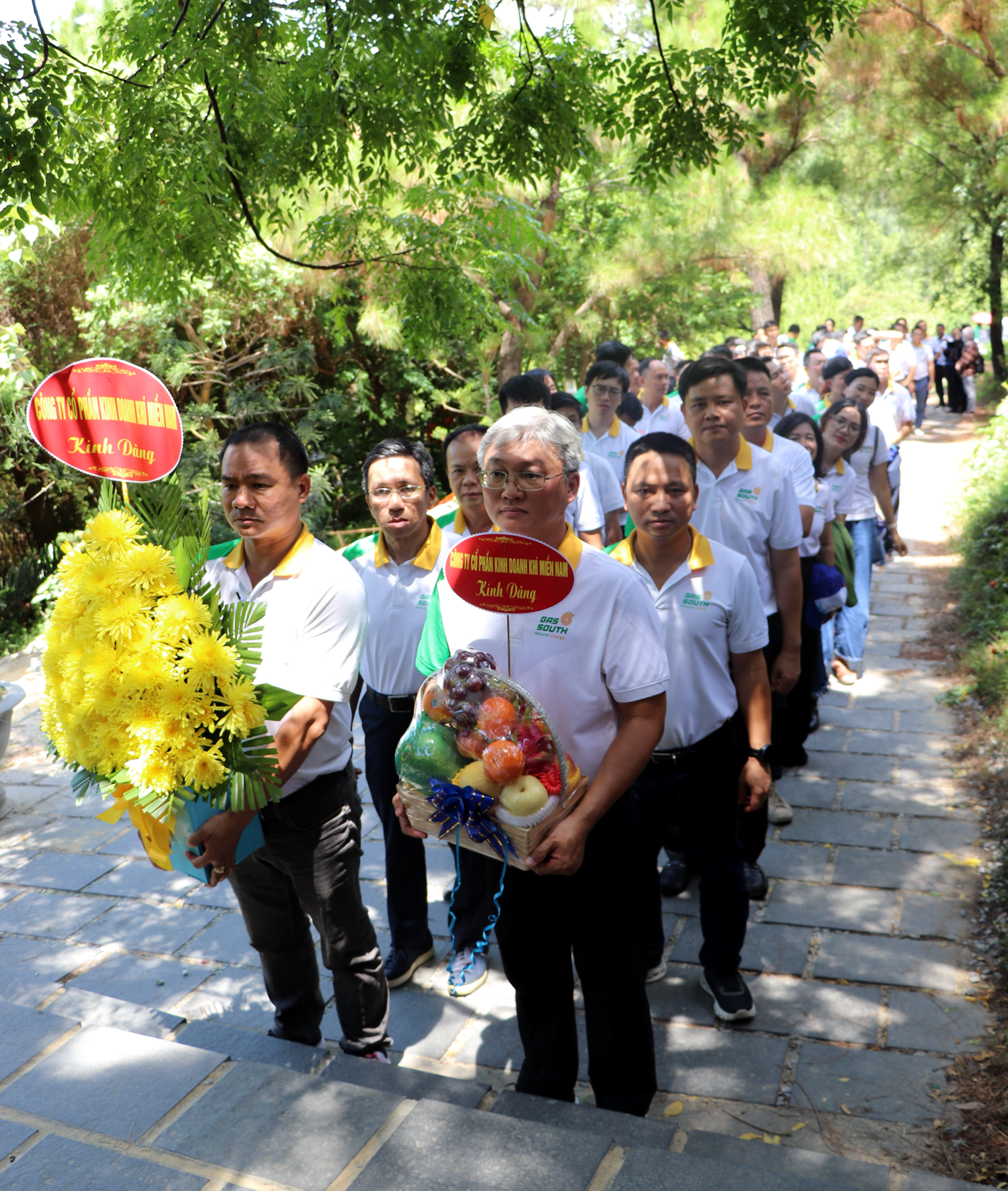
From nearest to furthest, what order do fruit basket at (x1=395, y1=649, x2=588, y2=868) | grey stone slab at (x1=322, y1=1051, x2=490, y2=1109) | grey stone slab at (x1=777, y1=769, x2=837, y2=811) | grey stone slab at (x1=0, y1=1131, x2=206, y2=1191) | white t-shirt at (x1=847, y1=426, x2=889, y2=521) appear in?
grey stone slab at (x1=0, y1=1131, x2=206, y2=1191), fruit basket at (x1=395, y1=649, x2=588, y2=868), grey stone slab at (x1=322, y1=1051, x2=490, y2=1109), grey stone slab at (x1=777, y1=769, x2=837, y2=811), white t-shirt at (x1=847, y1=426, x2=889, y2=521)

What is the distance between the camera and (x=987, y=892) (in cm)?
411

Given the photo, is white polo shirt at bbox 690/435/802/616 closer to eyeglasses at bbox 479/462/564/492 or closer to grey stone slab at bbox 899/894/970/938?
grey stone slab at bbox 899/894/970/938

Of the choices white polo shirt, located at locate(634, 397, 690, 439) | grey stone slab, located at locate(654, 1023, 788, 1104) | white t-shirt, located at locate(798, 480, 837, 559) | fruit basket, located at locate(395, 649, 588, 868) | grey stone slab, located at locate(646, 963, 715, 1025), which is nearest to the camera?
fruit basket, located at locate(395, 649, 588, 868)

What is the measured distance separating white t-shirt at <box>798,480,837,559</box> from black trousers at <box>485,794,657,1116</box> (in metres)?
2.95

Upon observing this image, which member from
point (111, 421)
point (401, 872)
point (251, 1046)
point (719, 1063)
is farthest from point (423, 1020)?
point (111, 421)

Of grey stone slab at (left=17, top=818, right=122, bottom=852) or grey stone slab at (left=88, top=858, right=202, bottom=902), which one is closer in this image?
grey stone slab at (left=88, top=858, right=202, bottom=902)

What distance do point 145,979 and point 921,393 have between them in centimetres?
1804

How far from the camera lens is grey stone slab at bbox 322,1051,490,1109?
2590 mm

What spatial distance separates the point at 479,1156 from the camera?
2150 mm

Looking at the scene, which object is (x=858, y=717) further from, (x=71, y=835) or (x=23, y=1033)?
(x=23, y=1033)

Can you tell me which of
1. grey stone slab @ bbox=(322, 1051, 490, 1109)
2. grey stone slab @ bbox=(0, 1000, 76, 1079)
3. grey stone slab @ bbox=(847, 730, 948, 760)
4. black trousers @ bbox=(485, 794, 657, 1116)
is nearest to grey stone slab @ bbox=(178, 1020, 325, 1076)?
grey stone slab @ bbox=(322, 1051, 490, 1109)

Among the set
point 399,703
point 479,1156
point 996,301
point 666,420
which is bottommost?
point 479,1156

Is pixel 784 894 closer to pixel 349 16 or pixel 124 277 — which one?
pixel 349 16

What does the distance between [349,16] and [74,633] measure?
9.58ft
